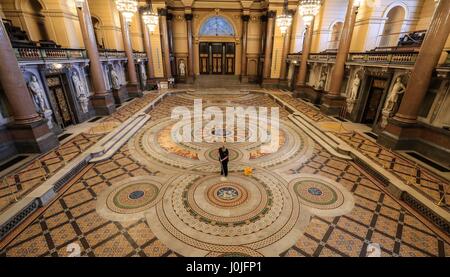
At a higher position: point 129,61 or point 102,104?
point 129,61

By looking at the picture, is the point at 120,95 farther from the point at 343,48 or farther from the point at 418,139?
the point at 418,139

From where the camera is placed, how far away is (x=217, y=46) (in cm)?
2408

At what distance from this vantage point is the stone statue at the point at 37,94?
24.7ft

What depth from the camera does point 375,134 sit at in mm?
9367

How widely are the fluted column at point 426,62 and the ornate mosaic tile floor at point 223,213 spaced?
10.1 feet

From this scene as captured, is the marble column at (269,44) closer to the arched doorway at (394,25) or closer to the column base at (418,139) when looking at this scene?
the arched doorway at (394,25)

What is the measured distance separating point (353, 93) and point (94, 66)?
530 inches

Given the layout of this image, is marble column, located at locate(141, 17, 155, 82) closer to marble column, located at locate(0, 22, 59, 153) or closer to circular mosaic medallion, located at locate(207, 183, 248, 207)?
marble column, located at locate(0, 22, 59, 153)

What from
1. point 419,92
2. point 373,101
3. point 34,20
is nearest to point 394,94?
point 419,92

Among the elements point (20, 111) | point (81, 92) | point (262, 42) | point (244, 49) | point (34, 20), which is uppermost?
point (262, 42)

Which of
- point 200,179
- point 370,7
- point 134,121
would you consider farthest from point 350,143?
point 134,121

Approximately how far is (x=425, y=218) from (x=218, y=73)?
23273 mm

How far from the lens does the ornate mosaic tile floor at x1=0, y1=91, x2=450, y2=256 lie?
12.7 feet

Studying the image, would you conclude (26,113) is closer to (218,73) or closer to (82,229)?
(82,229)
